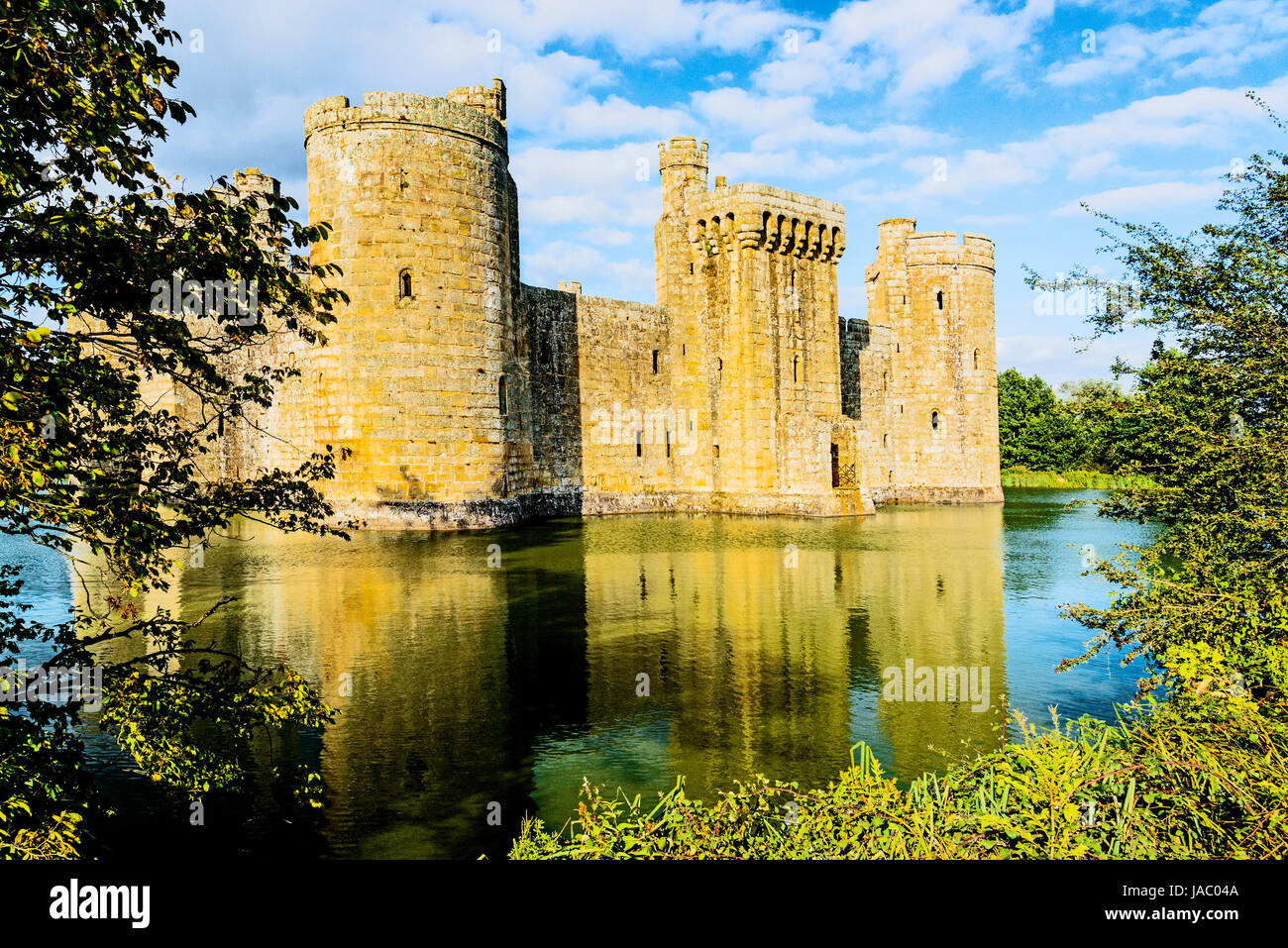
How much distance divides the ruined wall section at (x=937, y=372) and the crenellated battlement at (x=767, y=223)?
7.16 metres

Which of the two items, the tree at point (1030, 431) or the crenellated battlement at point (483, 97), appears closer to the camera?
the crenellated battlement at point (483, 97)

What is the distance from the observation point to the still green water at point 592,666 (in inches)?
241

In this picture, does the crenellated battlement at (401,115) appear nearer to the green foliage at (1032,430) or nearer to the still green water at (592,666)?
the still green water at (592,666)

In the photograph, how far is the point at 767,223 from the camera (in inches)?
1160

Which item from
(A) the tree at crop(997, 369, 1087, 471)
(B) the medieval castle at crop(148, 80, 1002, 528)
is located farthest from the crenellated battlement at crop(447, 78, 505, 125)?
(A) the tree at crop(997, 369, 1087, 471)

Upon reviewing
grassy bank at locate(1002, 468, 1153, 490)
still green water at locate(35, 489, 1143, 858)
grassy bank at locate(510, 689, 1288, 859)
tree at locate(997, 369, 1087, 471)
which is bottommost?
still green water at locate(35, 489, 1143, 858)

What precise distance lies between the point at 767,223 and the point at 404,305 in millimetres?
14392

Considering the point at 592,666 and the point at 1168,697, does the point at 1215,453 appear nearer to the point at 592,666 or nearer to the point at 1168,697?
the point at 1168,697

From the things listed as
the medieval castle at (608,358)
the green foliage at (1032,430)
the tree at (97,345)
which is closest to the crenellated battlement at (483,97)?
the medieval castle at (608,358)

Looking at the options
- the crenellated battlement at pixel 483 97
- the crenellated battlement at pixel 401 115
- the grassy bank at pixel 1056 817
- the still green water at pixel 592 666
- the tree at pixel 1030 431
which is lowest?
the still green water at pixel 592 666

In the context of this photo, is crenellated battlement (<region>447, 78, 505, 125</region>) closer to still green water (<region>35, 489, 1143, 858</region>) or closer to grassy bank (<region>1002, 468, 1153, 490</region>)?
still green water (<region>35, 489, 1143, 858</region>)

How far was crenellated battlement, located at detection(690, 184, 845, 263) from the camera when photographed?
29328 millimetres

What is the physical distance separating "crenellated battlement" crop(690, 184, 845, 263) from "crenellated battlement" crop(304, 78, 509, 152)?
9.57 metres
